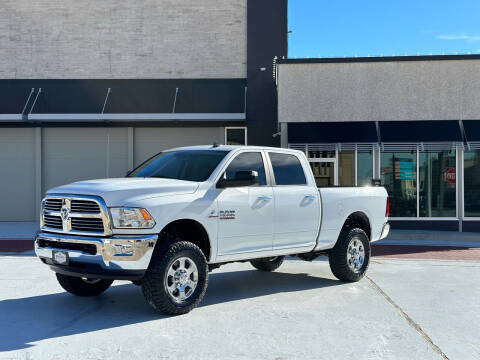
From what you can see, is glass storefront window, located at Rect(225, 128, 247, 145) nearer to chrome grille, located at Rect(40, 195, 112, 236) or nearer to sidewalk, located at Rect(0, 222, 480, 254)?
sidewalk, located at Rect(0, 222, 480, 254)

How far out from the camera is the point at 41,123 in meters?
22.8

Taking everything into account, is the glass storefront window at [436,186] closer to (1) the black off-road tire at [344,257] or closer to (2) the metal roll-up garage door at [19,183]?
(1) the black off-road tire at [344,257]

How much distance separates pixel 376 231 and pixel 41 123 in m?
16.6

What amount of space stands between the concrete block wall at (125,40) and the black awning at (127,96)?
20.2 inches

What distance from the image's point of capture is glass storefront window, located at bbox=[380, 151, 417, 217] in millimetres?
19109

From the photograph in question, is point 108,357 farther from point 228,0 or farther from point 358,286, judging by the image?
point 228,0

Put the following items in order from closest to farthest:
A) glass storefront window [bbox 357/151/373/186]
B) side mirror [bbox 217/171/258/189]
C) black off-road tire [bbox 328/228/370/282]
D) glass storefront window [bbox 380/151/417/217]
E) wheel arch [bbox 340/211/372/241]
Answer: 1. side mirror [bbox 217/171/258/189]
2. black off-road tire [bbox 328/228/370/282]
3. wheel arch [bbox 340/211/372/241]
4. glass storefront window [bbox 380/151/417/217]
5. glass storefront window [bbox 357/151/373/186]

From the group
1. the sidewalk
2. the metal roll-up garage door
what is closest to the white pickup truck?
the sidewalk

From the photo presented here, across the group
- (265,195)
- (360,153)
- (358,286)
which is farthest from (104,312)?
(360,153)

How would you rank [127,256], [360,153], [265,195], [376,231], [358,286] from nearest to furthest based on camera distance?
[127,256] → [265,195] → [358,286] → [376,231] → [360,153]

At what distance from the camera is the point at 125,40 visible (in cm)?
2311

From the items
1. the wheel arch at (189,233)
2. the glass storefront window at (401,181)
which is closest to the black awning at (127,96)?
the glass storefront window at (401,181)

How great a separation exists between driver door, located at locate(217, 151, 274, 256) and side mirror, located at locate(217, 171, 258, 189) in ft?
0.30

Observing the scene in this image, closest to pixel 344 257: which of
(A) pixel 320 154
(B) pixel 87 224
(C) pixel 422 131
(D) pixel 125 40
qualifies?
(B) pixel 87 224
